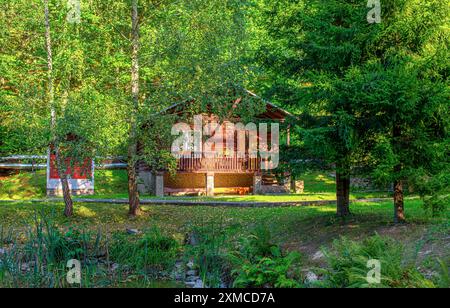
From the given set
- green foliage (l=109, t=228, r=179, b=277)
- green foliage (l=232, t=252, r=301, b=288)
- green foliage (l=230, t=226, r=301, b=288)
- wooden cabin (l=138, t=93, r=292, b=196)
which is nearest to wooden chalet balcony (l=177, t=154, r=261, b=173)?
wooden cabin (l=138, t=93, r=292, b=196)

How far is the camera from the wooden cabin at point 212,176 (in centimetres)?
2869

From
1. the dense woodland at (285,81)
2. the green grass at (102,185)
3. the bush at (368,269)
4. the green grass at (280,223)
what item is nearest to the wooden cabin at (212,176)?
the green grass at (102,185)

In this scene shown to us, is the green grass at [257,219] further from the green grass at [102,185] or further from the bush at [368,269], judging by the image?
the green grass at [102,185]

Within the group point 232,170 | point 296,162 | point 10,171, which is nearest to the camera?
point 296,162

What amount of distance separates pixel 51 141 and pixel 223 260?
8.69 m

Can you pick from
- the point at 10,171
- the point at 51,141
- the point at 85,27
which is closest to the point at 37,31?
the point at 85,27

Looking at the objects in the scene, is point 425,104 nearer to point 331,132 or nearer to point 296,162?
point 331,132

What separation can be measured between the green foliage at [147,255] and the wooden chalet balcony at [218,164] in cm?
1465

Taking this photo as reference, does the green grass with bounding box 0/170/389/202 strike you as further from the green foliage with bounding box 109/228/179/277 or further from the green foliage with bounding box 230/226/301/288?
the green foliage with bounding box 230/226/301/288

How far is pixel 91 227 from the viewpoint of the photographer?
18.0m

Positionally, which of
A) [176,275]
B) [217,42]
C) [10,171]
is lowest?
[176,275]

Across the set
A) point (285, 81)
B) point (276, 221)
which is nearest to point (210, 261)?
point (276, 221)

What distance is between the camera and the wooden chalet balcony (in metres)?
28.7
